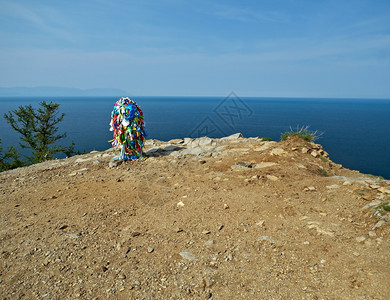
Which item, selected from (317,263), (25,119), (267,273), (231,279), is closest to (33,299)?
(231,279)

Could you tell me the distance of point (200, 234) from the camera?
602cm

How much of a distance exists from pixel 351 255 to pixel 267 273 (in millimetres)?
1602

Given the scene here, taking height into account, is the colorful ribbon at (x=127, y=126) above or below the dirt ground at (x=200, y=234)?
above

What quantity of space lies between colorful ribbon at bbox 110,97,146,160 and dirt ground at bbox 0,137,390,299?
1976mm

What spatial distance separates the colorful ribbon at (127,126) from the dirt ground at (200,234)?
198 centimetres

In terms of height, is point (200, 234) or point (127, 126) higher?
point (127, 126)

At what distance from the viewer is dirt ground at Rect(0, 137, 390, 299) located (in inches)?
175

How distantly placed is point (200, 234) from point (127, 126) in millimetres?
6895

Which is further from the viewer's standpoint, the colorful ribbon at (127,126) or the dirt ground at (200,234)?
the colorful ribbon at (127,126)

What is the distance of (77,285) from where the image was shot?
4582 millimetres

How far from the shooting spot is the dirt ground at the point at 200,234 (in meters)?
4.45

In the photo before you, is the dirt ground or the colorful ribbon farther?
the colorful ribbon

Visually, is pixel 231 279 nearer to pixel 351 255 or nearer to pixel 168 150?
pixel 351 255

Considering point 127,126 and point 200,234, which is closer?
point 200,234
